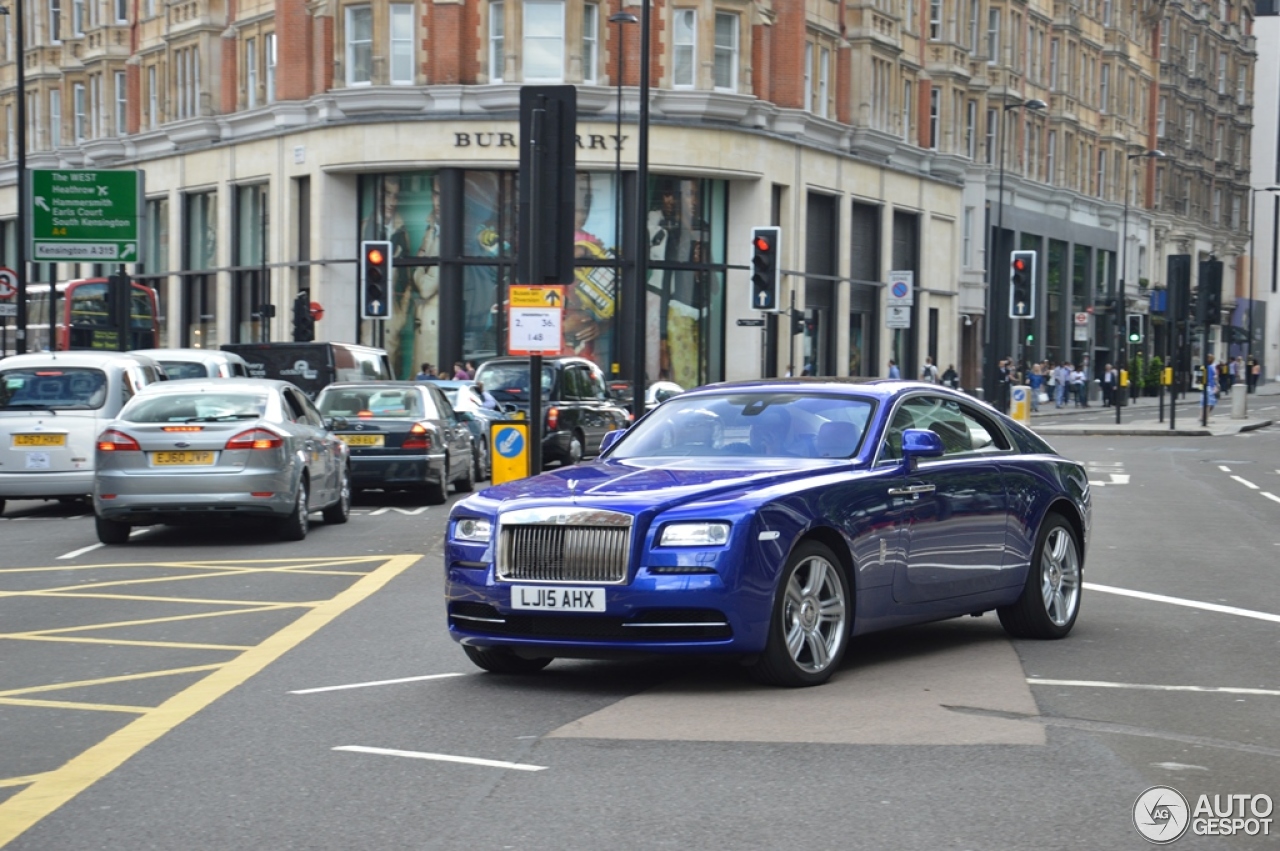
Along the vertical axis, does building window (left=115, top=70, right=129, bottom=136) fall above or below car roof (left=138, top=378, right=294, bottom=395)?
above

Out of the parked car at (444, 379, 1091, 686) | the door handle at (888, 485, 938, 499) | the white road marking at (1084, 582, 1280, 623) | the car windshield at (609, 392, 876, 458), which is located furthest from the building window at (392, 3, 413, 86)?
the door handle at (888, 485, 938, 499)

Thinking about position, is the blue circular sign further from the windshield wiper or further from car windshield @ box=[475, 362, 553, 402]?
car windshield @ box=[475, 362, 553, 402]

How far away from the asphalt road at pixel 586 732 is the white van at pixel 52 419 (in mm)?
6850

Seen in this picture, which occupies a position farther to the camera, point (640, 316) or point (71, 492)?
point (640, 316)

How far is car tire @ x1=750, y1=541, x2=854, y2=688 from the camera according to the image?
8656 millimetres

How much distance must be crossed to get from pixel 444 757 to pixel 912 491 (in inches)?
133

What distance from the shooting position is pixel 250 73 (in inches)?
2151

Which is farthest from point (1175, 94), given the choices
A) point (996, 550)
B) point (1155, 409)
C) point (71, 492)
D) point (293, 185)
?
point (996, 550)

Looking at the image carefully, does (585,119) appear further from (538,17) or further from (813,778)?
(813,778)

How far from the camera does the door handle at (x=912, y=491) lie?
9570mm

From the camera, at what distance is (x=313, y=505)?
1828 centimetres

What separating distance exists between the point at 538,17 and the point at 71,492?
1256 inches

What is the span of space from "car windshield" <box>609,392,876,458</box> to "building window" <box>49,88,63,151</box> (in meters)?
60.8

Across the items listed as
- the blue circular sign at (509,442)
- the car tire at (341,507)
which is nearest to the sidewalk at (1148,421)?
the car tire at (341,507)
